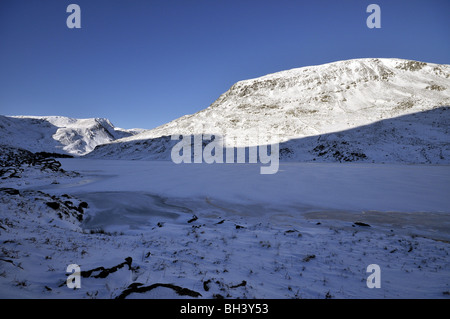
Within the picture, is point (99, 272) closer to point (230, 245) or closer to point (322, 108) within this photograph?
point (230, 245)

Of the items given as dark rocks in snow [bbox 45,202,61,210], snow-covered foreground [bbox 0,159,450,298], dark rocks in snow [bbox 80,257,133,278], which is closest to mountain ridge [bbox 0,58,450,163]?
snow-covered foreground [bbox 0,159,450,298]

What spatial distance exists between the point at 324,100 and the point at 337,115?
529 inches

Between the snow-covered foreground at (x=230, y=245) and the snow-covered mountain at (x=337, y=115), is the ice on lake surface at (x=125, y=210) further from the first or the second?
the snow-covered mountain at (x=337, y=115)

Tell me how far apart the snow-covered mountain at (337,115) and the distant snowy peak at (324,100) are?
0.89 feet

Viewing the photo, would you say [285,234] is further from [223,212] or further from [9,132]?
[9,132]

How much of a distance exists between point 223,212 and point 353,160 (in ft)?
151

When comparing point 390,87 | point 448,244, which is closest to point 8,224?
point 448,244

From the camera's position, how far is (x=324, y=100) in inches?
3268

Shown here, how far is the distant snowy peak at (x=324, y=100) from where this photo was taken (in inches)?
2692

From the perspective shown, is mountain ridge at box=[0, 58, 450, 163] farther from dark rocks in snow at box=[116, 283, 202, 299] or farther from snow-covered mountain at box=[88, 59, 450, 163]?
dark rocks in snow at box=[116, 283, 202, 299]

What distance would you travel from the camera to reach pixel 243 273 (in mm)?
5781

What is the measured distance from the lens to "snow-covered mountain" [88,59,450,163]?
53.2 metres

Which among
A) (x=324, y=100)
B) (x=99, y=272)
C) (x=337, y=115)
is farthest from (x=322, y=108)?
(x=99, y=272)

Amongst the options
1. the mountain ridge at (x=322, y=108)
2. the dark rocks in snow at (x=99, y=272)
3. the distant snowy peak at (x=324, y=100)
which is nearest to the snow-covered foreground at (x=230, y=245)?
the dark rocks in snow at (x=99, y=272)
